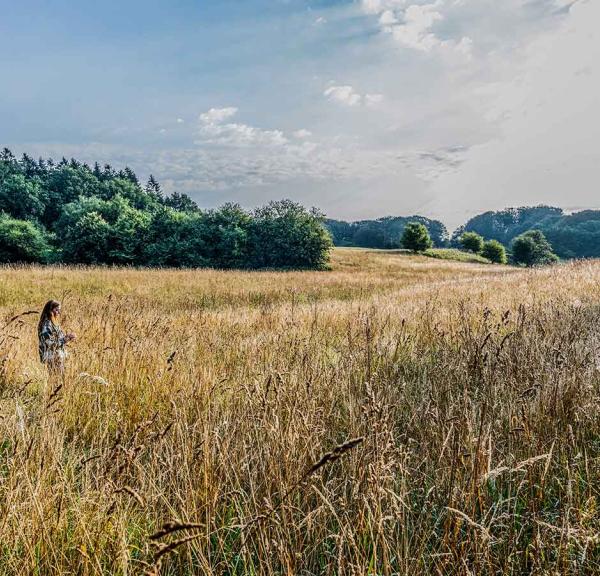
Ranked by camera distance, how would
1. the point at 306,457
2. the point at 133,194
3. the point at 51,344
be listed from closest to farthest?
the point at 306,457
the point at 51,344
the point at 133,194

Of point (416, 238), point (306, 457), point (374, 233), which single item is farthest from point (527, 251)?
point (306, 457)

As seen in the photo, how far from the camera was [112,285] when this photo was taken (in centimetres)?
1875

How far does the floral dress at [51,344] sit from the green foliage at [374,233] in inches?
3639

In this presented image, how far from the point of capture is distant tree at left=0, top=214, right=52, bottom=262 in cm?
4559

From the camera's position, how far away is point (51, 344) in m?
4.09

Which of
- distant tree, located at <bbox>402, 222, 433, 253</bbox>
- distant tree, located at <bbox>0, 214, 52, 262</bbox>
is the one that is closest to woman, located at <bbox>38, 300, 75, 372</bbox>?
distant tree, located at <bbox>0, 214, 52, 262</bbox>

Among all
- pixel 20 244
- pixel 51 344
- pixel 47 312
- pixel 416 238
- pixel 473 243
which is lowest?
pixel 51 344

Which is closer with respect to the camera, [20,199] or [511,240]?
[20,199]

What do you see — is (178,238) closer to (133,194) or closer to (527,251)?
(133,194)

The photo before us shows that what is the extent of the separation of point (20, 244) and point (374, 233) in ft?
334

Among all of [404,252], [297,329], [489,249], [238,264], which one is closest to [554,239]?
[489,249]

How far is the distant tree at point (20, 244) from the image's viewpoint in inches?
1795

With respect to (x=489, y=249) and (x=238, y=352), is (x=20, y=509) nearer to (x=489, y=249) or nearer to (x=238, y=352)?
(x=238, y=352)

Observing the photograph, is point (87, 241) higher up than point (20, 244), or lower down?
higher up
